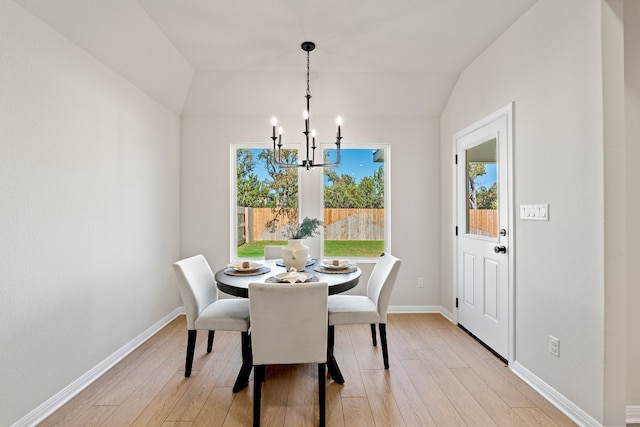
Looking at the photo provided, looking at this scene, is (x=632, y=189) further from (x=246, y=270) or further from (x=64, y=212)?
(x=64, y=212)

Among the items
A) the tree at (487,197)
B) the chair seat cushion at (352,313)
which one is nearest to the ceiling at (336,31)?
the tree at (487,197)

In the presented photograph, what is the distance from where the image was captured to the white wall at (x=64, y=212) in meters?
1.75

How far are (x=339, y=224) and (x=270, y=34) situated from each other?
221 cm

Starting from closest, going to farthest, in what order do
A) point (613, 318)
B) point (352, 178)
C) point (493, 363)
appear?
point (613, 318) < point (493, 363) < point (352, 178)

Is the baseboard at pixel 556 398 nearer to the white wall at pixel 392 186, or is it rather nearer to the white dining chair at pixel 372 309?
the white dining chair at pixel 372 309

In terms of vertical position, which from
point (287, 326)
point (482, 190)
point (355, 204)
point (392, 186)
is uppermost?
point (392, 186)

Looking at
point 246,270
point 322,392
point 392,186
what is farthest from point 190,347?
point 392,186

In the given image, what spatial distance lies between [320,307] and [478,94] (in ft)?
8.32

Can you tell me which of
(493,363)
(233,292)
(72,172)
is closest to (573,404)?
(493,363)

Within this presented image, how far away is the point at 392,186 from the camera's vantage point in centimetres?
386

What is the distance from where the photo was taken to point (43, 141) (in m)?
1.95

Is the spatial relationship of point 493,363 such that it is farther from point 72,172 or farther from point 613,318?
point 72,172

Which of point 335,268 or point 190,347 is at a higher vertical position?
point 335,268

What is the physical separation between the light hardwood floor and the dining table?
105mm
